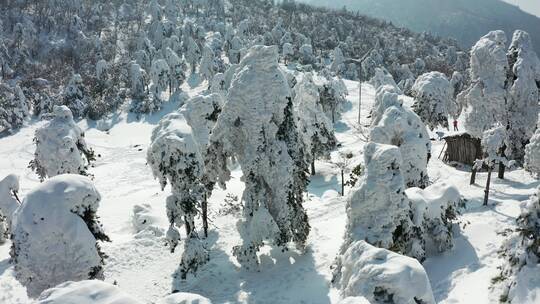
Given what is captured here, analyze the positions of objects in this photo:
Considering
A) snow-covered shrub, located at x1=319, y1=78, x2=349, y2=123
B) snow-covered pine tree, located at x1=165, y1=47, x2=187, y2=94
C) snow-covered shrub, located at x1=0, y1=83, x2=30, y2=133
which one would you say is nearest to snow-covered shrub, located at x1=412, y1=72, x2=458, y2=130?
snow-covered shrub, located at x1=319, y1=78, x2=349, y2=123

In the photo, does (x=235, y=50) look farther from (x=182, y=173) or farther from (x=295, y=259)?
(x=182, y=173)

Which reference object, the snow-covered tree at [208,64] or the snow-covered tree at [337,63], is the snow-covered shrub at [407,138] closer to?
the snow-covered tree at [208,64]

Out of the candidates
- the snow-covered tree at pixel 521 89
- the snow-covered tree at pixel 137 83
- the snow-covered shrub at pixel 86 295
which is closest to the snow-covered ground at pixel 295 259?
the snow-covered tree at pixel 521 89

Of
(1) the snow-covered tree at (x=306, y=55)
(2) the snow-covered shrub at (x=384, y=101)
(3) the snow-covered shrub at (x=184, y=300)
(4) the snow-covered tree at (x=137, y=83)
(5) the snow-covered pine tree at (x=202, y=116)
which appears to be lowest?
(4) the snow-covered tree at (x=137, y=83)

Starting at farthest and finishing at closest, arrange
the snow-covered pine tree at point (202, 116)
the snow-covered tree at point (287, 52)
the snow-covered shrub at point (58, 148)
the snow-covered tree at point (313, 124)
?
the snow-covered tree at point (287, 52)
the snow-covered tree at point (313, 124)
the snow-covered pine tree at point (202, 116)
the snow-covered shrub at point (58, 148)

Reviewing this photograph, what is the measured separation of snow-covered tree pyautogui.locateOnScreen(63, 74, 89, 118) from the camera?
6881 cm

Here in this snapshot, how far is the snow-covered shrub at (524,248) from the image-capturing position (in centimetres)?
1389

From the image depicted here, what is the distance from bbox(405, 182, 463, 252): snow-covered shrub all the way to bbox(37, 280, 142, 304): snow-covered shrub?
1306 centimetres

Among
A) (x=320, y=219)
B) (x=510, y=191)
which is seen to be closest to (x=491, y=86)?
(x=510, y=191)

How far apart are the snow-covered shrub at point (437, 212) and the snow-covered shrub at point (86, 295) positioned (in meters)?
13.1

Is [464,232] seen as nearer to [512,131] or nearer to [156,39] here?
[512,131]

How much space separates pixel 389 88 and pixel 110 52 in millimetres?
84993

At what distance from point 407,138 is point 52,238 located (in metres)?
16.6

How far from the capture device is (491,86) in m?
26.0
